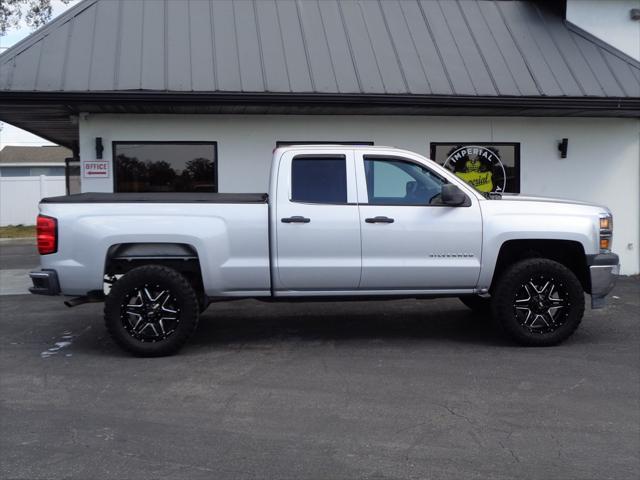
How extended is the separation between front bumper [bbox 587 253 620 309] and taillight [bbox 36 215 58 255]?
5.52 m

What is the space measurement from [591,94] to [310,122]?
450 centimetres

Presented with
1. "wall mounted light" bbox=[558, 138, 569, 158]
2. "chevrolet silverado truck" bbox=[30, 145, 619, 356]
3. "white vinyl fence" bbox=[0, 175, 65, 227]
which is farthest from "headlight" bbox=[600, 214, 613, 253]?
"white vinyl fence" bbox=[0, 175, 65, 227]

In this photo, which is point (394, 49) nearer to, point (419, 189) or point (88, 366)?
point (419, 189)

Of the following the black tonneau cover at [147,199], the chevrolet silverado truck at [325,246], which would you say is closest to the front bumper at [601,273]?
the chevrolet silverado truck at [325,246]

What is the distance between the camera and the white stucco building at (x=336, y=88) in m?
10.5

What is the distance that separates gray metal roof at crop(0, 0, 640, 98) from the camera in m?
10.5

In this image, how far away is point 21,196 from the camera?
27.1 metres

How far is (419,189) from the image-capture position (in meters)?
7.54

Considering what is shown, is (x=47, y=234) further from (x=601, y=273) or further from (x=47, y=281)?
(x=601, y=273)

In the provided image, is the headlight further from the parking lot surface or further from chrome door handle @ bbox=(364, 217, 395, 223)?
chrome door handle @ bbox=(364, 217, 395, 223)

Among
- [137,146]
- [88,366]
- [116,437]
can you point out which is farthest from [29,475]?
[137,146]

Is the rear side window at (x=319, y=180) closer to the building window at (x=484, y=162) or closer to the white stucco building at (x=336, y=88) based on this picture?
the white stucco building at (x=336, y=88)

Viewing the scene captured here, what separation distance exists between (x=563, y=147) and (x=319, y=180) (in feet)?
20.9

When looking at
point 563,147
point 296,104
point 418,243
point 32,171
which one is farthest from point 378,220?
point 32,171
